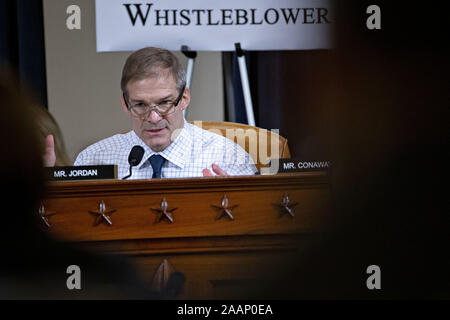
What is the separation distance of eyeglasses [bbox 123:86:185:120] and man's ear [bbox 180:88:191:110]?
20 millimetres

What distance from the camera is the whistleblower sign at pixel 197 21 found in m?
1.29

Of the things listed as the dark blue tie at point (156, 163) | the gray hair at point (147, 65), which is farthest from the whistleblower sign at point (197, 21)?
the dark blue tie at point (156, 163)

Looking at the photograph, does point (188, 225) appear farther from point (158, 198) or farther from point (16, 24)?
point (16, 24)

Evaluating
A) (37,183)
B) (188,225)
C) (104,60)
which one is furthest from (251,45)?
(37,183)

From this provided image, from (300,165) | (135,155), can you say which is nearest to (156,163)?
(135,155)

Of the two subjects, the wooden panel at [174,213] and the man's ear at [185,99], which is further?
the man's ear at [185,99]

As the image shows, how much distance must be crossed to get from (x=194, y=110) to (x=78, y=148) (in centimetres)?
28

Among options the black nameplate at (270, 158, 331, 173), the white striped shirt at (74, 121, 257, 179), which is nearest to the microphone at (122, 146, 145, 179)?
the white striped shirt at (74, 121, 257, 179)

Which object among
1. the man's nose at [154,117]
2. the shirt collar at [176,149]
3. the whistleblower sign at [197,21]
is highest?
the whistleblower sign at [197,21]

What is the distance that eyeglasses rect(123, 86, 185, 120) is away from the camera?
1.30m

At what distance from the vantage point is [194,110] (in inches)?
52.8

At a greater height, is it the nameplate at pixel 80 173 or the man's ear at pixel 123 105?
the man's ear at pixel 123 105

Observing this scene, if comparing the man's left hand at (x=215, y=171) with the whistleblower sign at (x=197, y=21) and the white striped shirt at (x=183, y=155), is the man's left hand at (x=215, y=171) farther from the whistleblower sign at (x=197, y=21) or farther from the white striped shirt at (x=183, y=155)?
the whistleblower sign at (x=197, y=21)

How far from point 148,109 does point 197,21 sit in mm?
228
